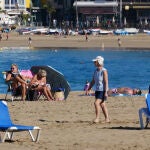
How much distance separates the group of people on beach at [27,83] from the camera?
752 inches

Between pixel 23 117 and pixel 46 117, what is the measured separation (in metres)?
0.46

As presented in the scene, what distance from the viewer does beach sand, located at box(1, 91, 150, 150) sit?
11.6 m

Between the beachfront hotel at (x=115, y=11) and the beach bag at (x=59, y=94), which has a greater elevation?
the beach bag at (x=59, y=94)

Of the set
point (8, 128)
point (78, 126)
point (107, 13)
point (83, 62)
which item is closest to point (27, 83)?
point (78, 126)

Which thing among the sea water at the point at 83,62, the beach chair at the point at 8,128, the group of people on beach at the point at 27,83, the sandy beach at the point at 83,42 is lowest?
the sandy beach at the point at 83,42

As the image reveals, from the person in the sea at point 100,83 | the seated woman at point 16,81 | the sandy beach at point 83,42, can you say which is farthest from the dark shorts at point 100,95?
the sandy beach at point 83,42

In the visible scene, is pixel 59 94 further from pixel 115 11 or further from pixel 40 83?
pixel 115 11

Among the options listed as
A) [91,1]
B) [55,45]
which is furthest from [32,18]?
[55,45]

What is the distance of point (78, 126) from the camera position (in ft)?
46.0

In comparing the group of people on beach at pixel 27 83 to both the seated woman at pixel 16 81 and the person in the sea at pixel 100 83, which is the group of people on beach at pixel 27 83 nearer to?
the seated woman at pixel 16 81

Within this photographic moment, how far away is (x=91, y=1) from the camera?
367 ft

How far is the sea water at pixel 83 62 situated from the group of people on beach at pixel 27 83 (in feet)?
28.0

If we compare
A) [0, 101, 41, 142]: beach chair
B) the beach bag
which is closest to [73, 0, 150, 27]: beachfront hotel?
the beach bag

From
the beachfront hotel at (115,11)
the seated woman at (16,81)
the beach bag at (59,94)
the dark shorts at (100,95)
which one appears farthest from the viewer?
the beachfront hotel at (115,11)
